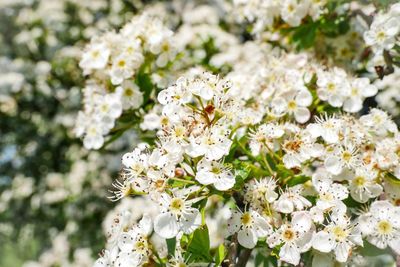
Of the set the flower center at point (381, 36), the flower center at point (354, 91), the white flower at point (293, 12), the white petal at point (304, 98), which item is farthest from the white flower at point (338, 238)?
the white flower at point (293, 12)

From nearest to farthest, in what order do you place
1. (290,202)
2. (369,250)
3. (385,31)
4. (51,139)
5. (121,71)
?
(290,202) < (369,250) < (385,31) < (121,71) < (51,139)

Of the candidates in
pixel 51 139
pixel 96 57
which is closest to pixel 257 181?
pixel 96 57

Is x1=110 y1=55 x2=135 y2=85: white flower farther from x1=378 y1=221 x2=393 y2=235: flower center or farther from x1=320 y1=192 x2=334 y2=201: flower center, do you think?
x1=378 y1=221 x2=393 y2=235: flower center

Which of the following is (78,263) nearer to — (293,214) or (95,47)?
(95,47)

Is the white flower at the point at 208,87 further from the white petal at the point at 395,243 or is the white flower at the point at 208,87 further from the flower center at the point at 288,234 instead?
the white petal at the point at 395,243

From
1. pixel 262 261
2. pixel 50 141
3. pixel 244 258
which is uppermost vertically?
pixel 244 258

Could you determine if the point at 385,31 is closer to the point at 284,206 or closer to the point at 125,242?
the point at 284,206

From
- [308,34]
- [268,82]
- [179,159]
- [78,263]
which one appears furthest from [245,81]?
[78,263]

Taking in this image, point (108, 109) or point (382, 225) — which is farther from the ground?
point (382, 225)
